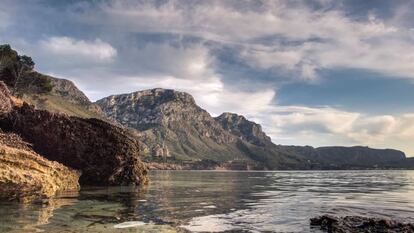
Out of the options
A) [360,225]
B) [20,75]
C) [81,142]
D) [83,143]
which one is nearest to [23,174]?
[81,142]

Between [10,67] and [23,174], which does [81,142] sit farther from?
[10,67]

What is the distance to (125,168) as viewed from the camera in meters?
60.8

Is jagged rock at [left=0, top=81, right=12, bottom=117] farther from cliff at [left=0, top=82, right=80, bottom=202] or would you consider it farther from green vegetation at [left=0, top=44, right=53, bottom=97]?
green vegetation at [left=0, top=44, right=53, bottom=97]

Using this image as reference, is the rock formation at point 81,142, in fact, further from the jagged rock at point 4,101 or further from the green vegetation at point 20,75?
the green vegetation at point 20,75

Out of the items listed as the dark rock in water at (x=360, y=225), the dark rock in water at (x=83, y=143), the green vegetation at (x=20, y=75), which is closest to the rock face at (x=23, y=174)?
the dark rock in water at (x=83, y=143)

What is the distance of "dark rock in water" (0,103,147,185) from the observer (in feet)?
161

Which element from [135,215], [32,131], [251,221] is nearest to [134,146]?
[32,131]

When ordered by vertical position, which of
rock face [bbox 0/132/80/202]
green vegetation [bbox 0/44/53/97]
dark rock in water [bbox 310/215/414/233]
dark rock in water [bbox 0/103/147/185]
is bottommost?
dark rock in water [bbox 310/215/414/233]

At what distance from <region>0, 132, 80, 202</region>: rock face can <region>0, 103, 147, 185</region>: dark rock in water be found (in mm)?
9424

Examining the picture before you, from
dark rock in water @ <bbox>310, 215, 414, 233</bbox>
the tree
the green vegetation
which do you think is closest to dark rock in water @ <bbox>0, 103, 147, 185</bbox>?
the tree

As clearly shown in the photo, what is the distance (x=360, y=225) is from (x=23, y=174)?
25.1 m

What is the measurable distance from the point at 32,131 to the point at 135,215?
28751mm

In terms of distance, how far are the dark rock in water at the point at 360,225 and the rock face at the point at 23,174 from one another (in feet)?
73.9

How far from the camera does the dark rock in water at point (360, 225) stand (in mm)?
19781
